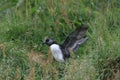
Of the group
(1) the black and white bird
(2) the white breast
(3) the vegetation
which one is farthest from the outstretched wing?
(2) the white breast

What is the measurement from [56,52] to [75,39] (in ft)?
1.45

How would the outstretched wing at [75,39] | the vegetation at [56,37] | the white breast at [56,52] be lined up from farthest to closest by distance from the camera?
the outstretched wing at [75,39] < the white breast at [56,52] < the vegetation at [56,37]

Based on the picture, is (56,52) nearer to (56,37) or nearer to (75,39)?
(75,39)

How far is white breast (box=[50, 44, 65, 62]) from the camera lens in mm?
6207

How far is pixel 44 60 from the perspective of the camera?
257 inches

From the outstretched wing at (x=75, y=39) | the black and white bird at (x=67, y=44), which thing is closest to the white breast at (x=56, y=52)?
the black and white bird at (x=67, y=44)

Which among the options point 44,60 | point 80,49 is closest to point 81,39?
point 80,49

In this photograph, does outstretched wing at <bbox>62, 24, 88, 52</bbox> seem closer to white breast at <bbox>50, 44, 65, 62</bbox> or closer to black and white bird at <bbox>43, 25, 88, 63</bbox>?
black and white bird at <bbox>43, 25, 88, 63</bbox>

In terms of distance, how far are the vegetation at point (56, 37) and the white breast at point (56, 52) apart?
0.09 metres

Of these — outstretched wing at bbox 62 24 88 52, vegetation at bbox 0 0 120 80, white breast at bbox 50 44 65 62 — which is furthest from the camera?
outstretched wing at bbox 62 24 88 52

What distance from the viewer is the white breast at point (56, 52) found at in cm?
621

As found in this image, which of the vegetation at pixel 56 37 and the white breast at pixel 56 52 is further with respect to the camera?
the white breast at pixel 56 52

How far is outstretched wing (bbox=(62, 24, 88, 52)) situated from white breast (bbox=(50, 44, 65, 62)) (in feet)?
0.78

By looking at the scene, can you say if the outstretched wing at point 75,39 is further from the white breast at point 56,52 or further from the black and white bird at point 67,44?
the white breast at point 56,52
